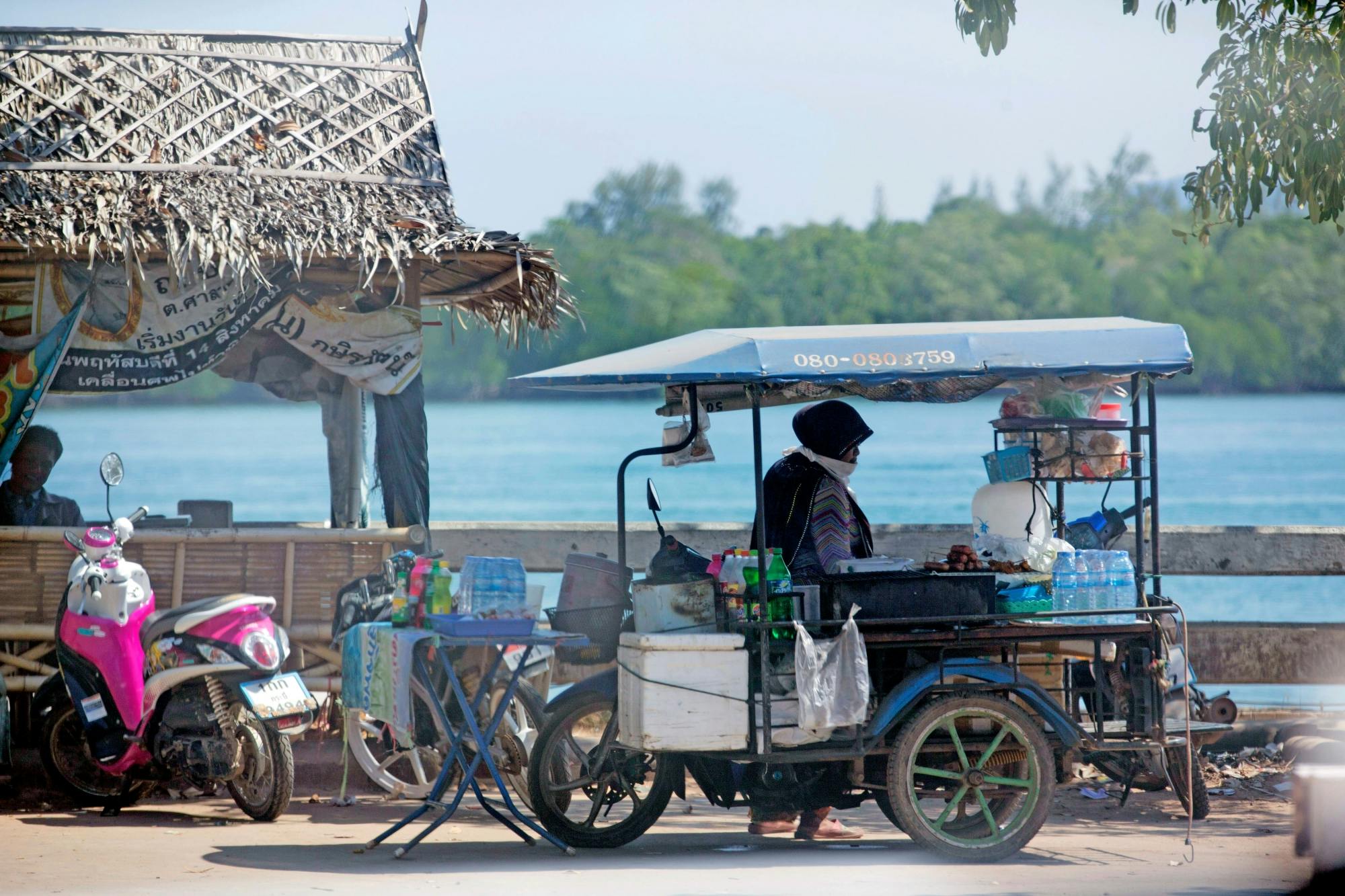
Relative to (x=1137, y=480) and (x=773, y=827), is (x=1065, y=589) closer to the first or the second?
(x=1137, y=480)

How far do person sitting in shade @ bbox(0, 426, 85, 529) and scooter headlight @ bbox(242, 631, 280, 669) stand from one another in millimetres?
2159

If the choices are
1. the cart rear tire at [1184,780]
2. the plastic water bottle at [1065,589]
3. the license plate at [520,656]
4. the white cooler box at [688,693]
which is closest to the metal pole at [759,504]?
the white cooler box at [688,693]

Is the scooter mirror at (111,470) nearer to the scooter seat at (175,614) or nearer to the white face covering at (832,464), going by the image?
the scooter seat at (175,614)

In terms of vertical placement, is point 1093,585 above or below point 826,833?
above

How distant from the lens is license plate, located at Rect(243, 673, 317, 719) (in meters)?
6.80

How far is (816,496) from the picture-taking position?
6.34 meters

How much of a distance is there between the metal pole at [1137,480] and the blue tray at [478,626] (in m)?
2.53

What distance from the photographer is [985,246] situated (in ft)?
246

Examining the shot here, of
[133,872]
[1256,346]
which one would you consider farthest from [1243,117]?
[1256,346]

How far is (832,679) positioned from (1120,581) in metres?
1.33

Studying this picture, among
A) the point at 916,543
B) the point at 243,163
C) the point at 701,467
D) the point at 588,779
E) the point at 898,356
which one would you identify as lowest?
the point at 588,779

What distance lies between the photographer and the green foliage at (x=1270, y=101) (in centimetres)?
723

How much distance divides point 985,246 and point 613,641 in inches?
2806

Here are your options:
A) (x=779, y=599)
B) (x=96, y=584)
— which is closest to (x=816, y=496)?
(x=779, y=599)
